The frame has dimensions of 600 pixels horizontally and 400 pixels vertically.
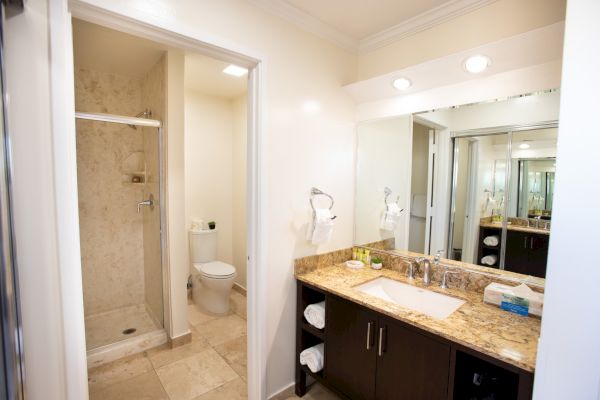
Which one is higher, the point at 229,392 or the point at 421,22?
the point at 421,22

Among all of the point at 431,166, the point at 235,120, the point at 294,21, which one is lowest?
the point at 431,166

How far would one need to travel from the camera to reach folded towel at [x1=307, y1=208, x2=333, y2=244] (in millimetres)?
1899

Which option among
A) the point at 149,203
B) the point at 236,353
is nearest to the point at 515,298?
the point at 236,353

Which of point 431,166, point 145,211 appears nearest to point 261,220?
point 431,166

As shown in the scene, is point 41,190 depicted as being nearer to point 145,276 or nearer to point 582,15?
point 582,15

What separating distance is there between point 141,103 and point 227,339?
2.51 m

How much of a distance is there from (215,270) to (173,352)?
83 cm

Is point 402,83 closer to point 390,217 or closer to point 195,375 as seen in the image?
point 390,217

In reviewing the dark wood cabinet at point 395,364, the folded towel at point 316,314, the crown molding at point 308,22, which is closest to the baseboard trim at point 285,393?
the dark wood cabinet at point 395,364

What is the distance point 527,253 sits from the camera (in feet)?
5.06

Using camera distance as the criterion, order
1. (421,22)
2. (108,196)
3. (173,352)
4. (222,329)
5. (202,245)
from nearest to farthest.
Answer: (421,22)
(173,352)
(222,329)
(108,196)
(202,245)

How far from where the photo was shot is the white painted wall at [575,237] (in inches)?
31.9

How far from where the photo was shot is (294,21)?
1.78 metres

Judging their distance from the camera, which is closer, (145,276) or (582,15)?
(582,15)
